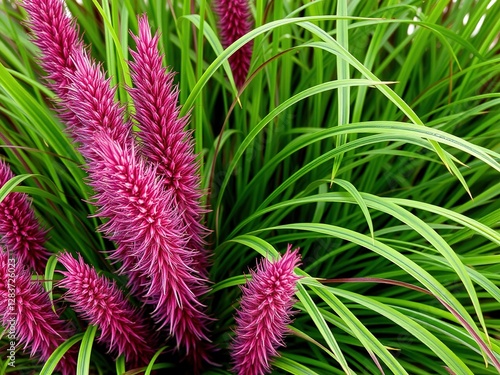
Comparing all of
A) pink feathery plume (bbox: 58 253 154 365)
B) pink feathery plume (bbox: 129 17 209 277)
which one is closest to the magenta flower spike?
pink feathery plume (bbox: 129 17 209 277)

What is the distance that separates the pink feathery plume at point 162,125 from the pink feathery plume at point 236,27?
0.31 metres

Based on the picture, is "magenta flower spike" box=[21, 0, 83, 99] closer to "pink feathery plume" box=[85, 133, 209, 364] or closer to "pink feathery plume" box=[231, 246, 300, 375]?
"pink feathery plume" box=[85, 133, 209, 364]

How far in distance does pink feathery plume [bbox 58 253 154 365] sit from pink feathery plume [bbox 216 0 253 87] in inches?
22.1

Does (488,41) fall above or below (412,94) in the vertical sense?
above

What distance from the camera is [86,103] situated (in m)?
0.87

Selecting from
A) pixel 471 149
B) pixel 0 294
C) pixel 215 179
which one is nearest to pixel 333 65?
pixel 215 179

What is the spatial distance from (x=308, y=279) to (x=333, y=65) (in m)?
0.68

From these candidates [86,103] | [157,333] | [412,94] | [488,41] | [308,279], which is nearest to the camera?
[86,103]

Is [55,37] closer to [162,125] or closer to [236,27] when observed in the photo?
[162,125]

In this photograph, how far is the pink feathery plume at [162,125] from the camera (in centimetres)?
88

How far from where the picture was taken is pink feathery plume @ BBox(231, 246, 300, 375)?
849mm

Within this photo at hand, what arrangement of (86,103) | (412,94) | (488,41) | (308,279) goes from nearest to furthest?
(86,103) < (308,279) < (488,41) < (412,94)

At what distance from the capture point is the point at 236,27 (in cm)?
124

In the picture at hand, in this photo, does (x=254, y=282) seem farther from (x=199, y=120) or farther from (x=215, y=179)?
(x=215, y=179)
